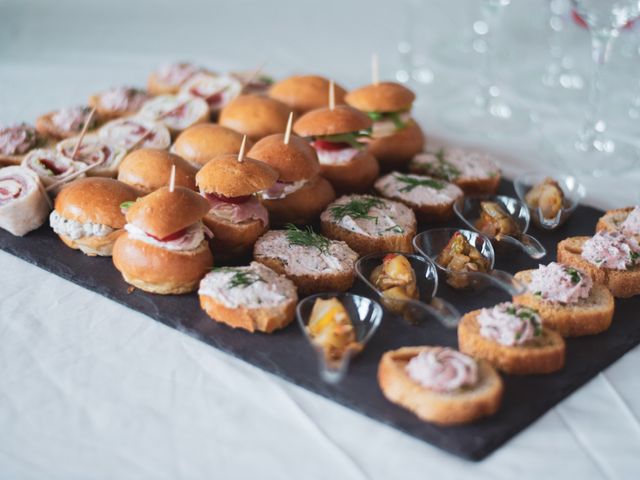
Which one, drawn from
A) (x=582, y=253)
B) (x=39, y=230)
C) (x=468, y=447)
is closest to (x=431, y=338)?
(x=468, y=447)

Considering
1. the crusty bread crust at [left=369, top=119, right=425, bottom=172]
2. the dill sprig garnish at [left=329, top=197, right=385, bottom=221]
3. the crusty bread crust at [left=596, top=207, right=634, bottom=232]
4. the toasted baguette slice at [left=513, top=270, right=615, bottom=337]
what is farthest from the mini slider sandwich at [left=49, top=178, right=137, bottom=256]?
the crusty bread crust at [left=596, top=207, right=634, bottom=232]

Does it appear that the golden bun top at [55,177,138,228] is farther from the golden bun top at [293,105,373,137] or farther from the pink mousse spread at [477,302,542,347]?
the pink mousse spread at [477,302,542,347]

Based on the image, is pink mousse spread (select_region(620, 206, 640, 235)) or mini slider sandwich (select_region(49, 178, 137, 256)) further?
pink mousse spread (select_region(620, 206, 640, 235))

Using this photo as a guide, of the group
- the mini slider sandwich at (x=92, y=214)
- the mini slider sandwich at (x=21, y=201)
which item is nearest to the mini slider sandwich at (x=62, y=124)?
the mini slider sandwich at (x=21, y=201)

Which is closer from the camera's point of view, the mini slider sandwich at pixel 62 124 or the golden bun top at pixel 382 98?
the golden bun top at pixel 382 98

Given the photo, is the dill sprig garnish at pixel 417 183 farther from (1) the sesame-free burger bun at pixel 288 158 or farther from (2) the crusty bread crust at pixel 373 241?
(1) the sesame-free burger bun at pixel 288 158

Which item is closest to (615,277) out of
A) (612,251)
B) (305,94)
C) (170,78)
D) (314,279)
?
(612,251)
